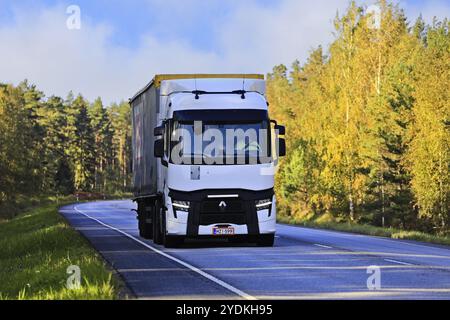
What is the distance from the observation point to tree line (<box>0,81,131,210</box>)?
85062 mm

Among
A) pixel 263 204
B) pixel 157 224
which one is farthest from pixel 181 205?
pixel 157 224

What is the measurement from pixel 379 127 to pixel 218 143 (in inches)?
948

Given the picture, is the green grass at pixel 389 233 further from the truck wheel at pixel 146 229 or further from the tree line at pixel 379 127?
the truck wheel at pixel 146 229

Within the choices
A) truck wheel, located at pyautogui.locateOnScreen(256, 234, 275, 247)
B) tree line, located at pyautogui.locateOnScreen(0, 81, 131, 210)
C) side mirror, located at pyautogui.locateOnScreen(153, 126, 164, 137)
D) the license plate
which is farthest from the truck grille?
tree line, located at pyautogui.locateOnScreen(0, 81, 131, 210)

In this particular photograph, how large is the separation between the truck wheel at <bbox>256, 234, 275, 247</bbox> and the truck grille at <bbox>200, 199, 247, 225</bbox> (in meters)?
1.51

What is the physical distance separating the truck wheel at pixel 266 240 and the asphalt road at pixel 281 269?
0.80 ft

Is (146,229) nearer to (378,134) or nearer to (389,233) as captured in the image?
→ (389,233)

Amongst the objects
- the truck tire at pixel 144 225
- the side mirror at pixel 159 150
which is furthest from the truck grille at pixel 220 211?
the truck tire at pixel 144 225

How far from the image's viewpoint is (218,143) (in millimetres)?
19391

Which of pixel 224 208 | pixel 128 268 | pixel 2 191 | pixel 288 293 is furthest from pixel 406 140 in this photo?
pixel 2 191

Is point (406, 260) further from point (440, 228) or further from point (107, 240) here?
point (440, 228)

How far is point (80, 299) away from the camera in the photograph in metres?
10.2

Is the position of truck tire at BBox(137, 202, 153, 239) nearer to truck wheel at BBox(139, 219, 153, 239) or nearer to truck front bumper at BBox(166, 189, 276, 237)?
truck wheel at BBox(139, 219, 153, 239)

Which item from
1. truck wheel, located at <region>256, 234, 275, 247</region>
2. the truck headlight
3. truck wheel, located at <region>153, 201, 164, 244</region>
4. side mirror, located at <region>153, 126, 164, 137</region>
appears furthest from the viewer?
truck wheel, located at <region>153, 201, 164, 244</region>
